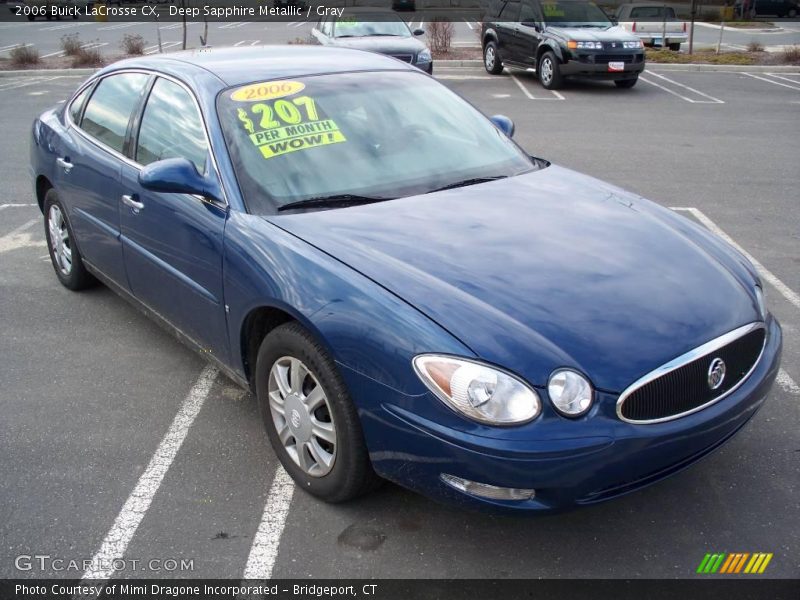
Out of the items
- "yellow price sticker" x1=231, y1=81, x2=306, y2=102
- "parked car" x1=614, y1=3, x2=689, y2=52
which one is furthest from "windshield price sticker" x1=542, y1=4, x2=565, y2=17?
"yellow price sticker" x1=231, y1=81, x2=306, y2=102

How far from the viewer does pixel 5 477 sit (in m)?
3.39

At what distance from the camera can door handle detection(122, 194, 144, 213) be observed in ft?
12.9

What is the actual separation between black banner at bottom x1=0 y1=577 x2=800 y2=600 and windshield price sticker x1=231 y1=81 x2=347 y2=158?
1835 millimetres

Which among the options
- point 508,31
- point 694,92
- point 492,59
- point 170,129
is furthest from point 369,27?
point 170,129

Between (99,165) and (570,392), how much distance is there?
3.07 m

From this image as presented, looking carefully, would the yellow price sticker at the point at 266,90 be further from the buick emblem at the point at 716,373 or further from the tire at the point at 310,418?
the buick emblem at the point at 716,373

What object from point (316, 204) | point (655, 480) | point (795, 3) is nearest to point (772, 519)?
point (655, 480)

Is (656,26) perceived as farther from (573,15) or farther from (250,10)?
(250,10)

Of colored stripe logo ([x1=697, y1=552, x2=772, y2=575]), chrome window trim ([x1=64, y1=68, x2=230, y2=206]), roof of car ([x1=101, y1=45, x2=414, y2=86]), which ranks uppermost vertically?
roof of car ([x1=101, y1=45, x2=414, y2=86])

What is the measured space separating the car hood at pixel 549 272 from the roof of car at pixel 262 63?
102 cm

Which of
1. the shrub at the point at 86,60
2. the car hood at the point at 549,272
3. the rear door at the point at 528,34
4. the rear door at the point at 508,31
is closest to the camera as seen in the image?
the car hood at the point at 549,272

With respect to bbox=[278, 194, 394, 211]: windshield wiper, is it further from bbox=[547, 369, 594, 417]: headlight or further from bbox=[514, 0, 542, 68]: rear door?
bbox=[514, 0, 542, 68]: rear door

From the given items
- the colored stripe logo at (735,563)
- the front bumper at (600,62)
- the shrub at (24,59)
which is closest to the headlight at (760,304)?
the colored stripe logo at (735,563)

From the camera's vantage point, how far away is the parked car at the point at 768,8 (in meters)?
38.8
